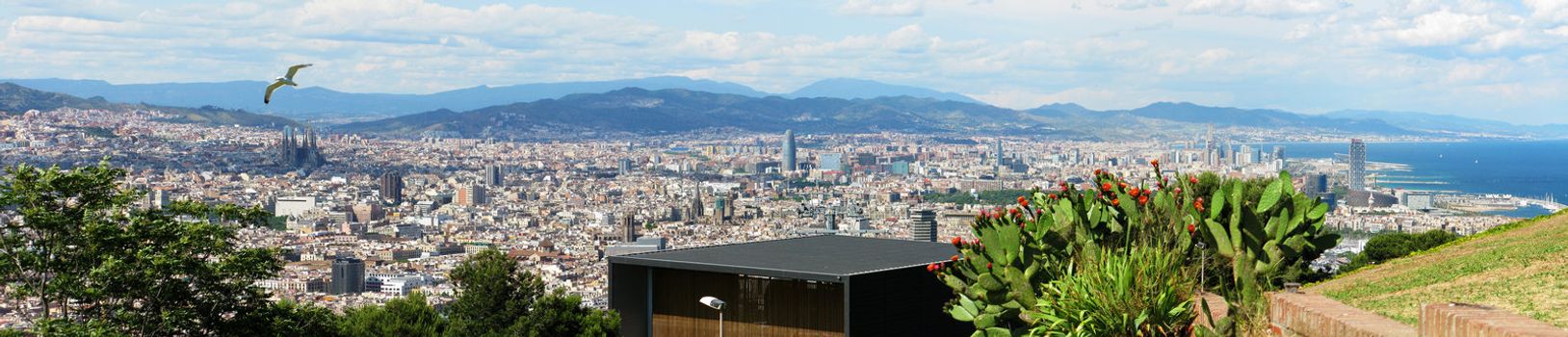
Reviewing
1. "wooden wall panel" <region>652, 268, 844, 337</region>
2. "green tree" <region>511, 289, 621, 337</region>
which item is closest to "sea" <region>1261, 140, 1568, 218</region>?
"green tree" <region>511, 289, 621, 337</region>

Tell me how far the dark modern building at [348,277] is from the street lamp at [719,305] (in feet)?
177

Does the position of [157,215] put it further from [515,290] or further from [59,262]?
[515,290]

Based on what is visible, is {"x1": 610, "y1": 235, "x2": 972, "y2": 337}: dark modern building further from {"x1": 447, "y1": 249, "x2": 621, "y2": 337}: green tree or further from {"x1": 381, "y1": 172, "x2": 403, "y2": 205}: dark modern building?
{"x1": 381, "y1": 172, "x2": 403, "y2": 205}: dark modern building

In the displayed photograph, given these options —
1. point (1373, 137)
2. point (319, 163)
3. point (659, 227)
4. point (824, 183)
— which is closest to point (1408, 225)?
point (659, 227)

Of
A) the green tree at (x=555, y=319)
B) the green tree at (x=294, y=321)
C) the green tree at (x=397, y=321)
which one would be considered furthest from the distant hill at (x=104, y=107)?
the green tree at (x=294, y=321)

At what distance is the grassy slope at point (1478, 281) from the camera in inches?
186

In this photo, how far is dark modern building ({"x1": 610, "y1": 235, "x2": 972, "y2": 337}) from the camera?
980 centimetres

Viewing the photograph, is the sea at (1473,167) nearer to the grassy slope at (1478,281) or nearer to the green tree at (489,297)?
the green tree at (489,297)

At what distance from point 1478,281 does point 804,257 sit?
19.7 feet

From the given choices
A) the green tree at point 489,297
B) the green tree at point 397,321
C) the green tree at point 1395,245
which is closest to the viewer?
the green tree at point 489,297

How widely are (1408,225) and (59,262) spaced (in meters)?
71.2

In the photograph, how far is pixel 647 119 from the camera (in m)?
185

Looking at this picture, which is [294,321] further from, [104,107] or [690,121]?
[690,121]

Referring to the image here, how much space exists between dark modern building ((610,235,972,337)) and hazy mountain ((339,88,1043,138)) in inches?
6338
